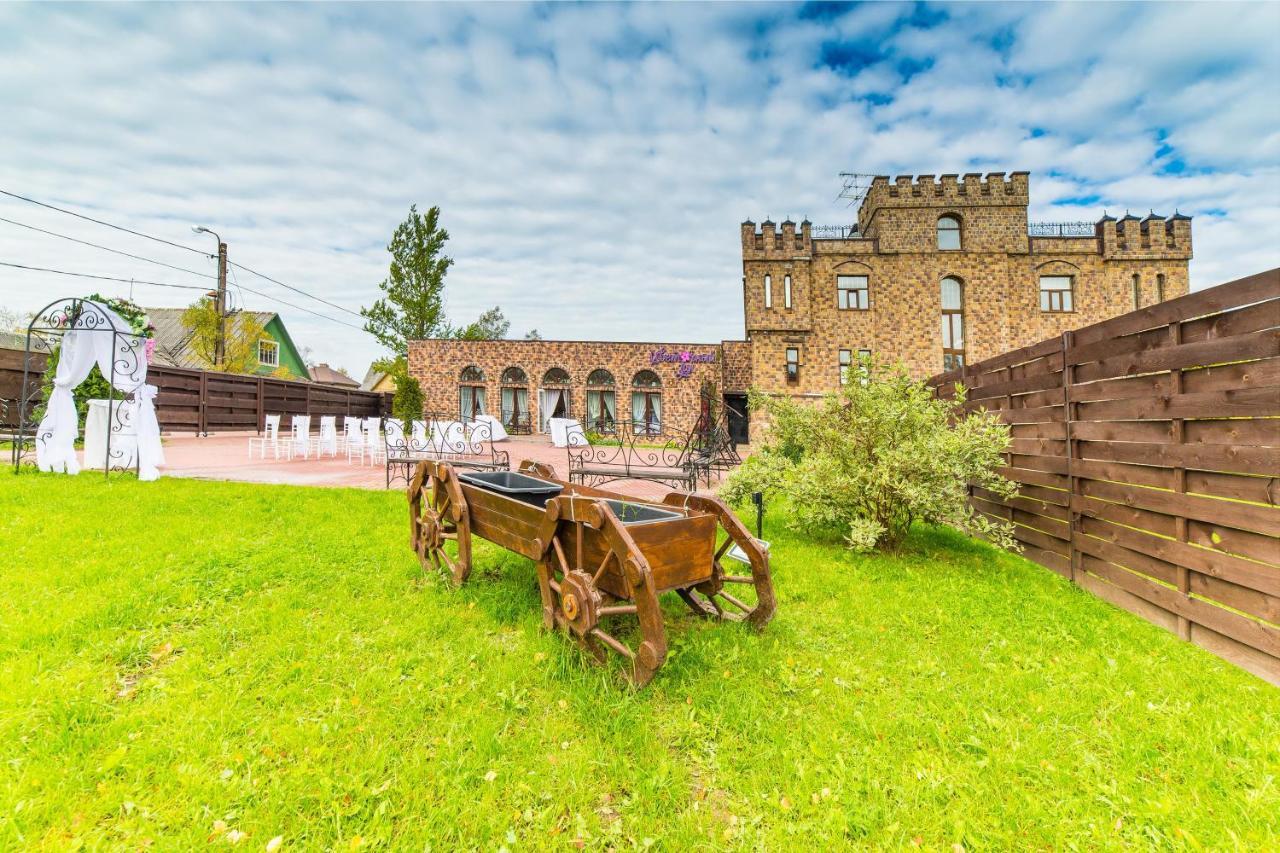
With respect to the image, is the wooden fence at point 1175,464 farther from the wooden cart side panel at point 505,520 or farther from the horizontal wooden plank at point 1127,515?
the wooden cart side panel at point 505,520

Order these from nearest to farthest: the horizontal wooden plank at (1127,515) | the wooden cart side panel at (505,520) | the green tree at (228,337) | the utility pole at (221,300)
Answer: the wooden cart side panel at (505,520)
the horizontal wooden plank at (1127,515)
the utility pole at (221,300)
the green tree at (228,337)

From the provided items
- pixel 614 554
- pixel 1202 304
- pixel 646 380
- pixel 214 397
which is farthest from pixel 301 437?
pixel 646 380

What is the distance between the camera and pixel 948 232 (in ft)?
60.2

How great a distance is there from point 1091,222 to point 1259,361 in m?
22.6

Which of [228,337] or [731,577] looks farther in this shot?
[228,337]

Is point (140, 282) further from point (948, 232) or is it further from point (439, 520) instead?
point (948, 232)

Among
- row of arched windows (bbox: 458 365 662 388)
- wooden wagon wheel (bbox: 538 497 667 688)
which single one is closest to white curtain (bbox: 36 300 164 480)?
wooden wagon wheel (bbox: 538 497 667 688)

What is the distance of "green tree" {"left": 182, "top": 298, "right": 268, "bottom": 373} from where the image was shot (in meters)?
17.4

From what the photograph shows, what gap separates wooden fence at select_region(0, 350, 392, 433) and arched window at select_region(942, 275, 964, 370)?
76.3 ft

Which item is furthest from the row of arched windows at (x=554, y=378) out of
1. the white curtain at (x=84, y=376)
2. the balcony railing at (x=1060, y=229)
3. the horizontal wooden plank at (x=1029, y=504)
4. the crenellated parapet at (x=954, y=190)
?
the horizontal wooden plank at (x=1029, y=504)

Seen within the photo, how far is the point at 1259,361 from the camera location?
2.17 meters

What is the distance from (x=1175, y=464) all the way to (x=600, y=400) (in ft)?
60.7

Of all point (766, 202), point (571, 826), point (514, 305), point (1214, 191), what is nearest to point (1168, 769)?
point (571, 826)

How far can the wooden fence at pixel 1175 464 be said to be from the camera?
7.08 feet
